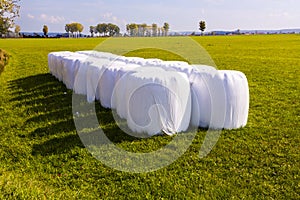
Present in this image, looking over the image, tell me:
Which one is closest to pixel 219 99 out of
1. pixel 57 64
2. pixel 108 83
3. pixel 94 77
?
pixel 108 83

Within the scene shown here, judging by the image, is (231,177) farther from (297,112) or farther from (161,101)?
(297,112)

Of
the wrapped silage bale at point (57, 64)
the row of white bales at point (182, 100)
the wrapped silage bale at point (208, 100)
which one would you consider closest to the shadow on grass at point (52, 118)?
the row of white bales at point (182, 100)

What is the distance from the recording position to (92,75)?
7973 millimetres

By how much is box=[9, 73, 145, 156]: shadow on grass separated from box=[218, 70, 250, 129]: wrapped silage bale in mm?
1872

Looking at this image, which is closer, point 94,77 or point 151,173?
point 151,173

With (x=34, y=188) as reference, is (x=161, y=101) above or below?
above

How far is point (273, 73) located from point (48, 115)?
9397mm

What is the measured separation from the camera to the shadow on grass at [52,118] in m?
5.34

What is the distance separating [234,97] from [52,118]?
3902mm

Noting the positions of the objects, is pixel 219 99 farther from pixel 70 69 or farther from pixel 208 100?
pixel 70 69

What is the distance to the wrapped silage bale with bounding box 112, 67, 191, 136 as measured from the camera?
5355 millimetres

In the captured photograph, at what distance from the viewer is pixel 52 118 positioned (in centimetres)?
670

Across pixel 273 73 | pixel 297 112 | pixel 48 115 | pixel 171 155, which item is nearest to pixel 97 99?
pixel 48 115

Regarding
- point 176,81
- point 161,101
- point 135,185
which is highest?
point 176,81
